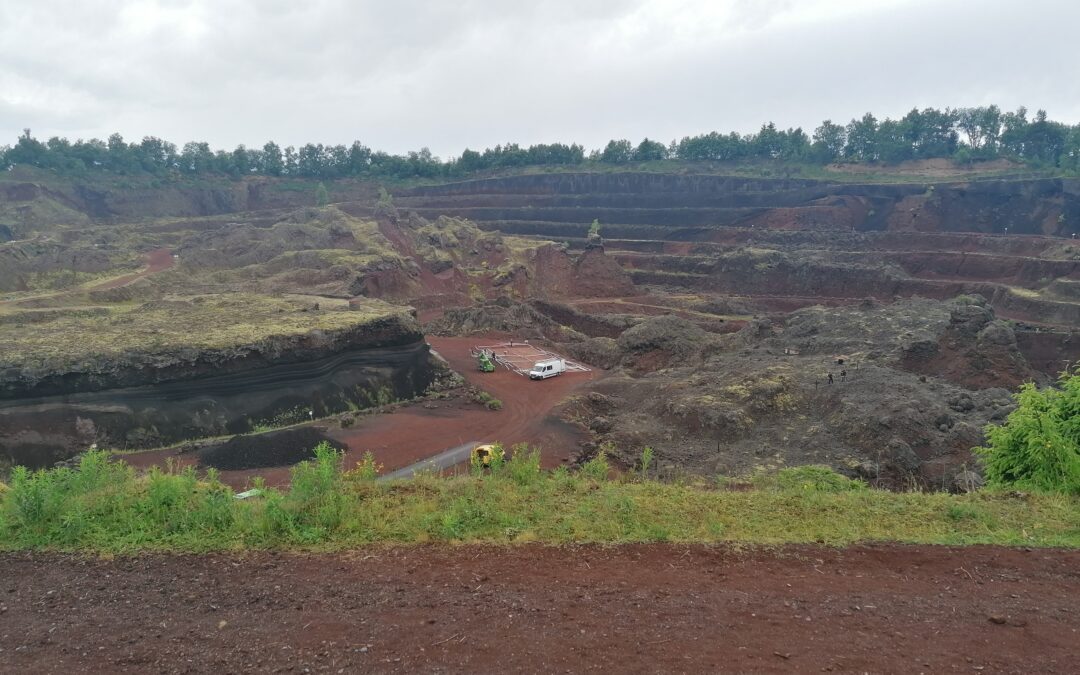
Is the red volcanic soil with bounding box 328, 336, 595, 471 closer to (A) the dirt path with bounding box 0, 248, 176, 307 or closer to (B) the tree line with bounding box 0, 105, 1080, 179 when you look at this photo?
(A) the dirt path with bounding box 0, 248, 176, 307

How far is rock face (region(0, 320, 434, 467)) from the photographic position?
2195 centimetres

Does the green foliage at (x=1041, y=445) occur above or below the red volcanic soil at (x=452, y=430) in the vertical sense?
above

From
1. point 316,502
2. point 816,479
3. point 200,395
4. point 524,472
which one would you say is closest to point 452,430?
point 200,395

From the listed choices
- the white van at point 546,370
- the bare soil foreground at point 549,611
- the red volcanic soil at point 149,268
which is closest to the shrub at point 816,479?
the bare soil foreground at point 549,611

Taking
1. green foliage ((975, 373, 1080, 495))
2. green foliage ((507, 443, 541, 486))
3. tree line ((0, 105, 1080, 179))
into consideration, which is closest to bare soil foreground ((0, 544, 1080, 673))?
green foliage ((507, 443, 541, 486))

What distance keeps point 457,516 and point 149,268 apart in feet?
172

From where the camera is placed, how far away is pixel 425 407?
2769 centimetres

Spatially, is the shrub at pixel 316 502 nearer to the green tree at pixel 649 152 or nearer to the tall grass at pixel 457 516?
the tall grass at pixel 457 516

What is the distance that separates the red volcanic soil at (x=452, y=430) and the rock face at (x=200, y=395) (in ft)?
5.80

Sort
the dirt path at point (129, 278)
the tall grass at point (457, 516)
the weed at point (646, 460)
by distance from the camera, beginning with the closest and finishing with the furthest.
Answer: the tall grass at point (457, 516)
the weed at point (646, 460)
the dirt path at point (129, 278)

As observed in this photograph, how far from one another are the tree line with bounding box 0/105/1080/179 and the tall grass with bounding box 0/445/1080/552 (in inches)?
3194

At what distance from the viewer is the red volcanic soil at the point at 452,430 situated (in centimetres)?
2152

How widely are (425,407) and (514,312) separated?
18959 millimetres

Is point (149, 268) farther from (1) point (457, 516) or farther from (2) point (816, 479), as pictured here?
(2) point (816, 479)
